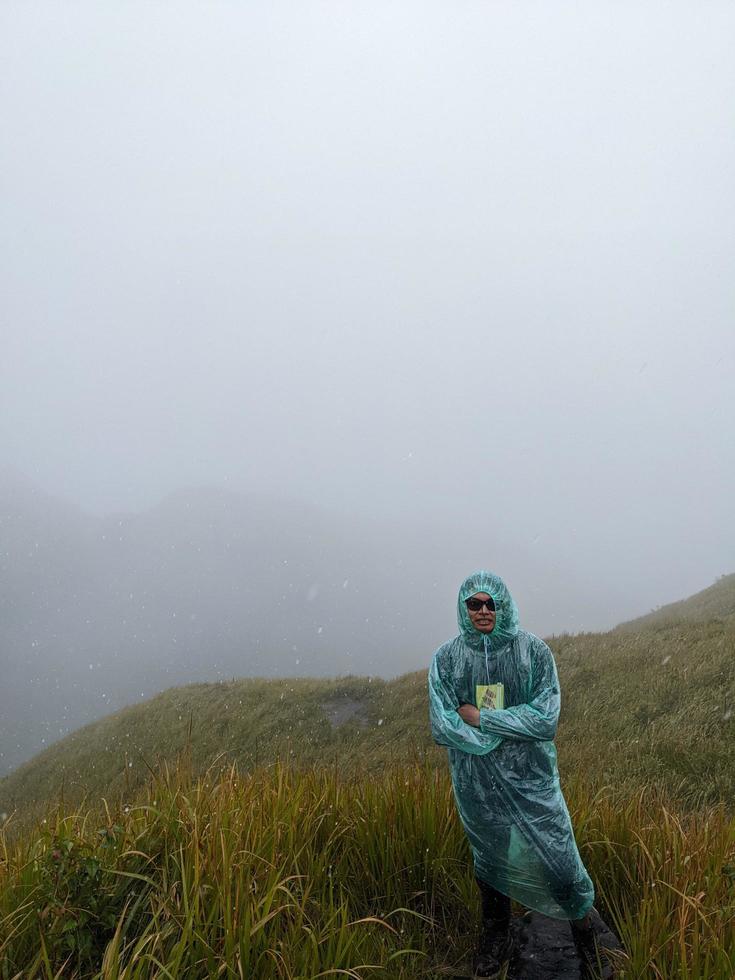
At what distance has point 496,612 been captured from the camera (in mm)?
3504

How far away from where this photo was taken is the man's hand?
340cm

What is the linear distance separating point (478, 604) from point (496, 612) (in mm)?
125

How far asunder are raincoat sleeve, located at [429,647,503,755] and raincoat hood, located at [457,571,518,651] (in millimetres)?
305

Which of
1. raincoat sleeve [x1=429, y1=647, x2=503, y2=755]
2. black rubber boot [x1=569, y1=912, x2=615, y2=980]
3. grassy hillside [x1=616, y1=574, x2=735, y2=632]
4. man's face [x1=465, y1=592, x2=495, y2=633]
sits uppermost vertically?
man's face [x1=465, y1=592, x2=495, y2=633]


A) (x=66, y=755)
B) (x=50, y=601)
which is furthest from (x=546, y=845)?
(x=50, y=601)

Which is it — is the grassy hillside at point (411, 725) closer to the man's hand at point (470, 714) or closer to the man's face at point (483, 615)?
the man's hand at point (470, 714)

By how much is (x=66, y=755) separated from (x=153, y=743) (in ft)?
20.3

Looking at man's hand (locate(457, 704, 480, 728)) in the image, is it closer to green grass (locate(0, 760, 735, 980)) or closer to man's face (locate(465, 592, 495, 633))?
man's face (locate(465, 592, 495, 633))

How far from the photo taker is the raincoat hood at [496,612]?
3.49m

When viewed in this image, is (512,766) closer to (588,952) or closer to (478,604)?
(478,604)

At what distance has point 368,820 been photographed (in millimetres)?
3926

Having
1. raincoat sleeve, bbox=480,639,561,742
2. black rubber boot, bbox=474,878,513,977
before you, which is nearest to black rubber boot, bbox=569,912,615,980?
black rubber boot, bbox=474,878,513,977

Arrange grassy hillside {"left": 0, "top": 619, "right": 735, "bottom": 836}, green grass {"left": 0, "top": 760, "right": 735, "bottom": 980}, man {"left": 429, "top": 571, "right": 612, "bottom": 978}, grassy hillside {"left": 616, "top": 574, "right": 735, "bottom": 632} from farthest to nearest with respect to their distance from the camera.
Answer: grassy hillside {"left": 616, "top": 574, "right": 735, "bottom": 632}, grassy hillside {"left": 0, "top": 619, "right": 735, "bottom": 836}, man {"left": 429, "top": 571, "right": 612, "bottom": 978}, green grass {"left": 0, "top": 760, "right": 735, "bottom": 980}

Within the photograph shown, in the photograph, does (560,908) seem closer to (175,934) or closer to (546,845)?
(546,845)
